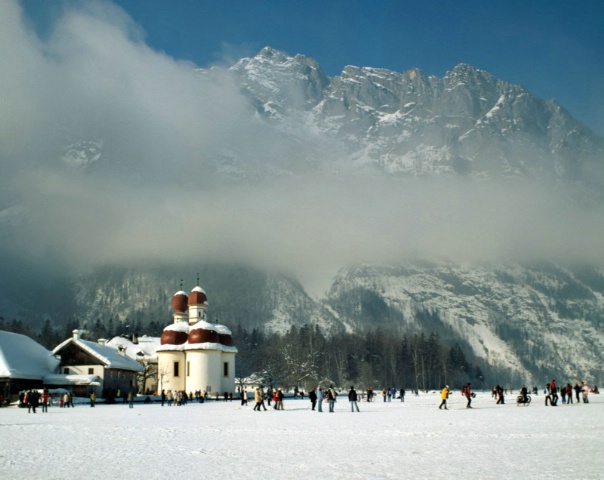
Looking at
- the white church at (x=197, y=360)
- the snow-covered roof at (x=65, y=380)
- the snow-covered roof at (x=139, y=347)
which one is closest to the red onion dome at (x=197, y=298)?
the white church at (x=197, y=360)

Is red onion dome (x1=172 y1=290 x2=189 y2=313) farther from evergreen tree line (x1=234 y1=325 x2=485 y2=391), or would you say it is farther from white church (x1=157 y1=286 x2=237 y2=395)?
evergreen tree line (x1=234 y1=325 x2=485 y2=391)

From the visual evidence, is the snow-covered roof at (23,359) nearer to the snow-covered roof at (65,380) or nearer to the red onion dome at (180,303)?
the snow-covered roof at (65,380)

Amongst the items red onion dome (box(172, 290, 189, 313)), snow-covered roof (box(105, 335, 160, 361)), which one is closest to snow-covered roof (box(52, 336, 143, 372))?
snow-covered roof (box(105, 335, 160, 361))

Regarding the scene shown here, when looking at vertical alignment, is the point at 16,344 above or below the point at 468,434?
above

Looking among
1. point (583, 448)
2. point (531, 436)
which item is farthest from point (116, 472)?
point (531, 436)

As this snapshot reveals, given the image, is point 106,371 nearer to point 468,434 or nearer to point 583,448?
point 468,434

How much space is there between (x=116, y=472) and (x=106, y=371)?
62.5 m

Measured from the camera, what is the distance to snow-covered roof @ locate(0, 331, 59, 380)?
6400cm

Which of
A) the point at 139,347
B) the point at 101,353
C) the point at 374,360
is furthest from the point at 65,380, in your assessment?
the point at 374,360

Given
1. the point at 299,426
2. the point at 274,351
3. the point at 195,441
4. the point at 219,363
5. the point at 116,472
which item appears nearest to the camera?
the point at 116,472

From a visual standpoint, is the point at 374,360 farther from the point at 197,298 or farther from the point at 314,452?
the point at 314,452

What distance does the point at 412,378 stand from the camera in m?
150

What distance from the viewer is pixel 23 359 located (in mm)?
68188

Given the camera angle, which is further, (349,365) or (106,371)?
(349,365)
